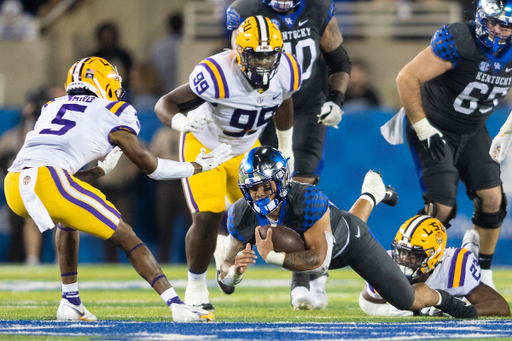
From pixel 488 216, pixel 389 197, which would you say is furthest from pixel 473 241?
pixel 389 197

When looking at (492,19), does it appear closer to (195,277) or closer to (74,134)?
(195,277)

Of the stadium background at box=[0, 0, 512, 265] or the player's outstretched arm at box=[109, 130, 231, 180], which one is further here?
the stadium background at box=[0, 0, 512, 265]

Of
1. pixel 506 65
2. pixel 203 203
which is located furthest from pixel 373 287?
pixel 506 65

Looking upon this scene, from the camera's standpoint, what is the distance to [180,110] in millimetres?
4691

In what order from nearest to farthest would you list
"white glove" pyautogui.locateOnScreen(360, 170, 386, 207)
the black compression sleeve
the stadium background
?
"white glove" pyautogui.locateOnScreen(360, 170, 386, 207) < the black compression sleeve < the stadium background

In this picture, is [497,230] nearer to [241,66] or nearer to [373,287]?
[373,287]

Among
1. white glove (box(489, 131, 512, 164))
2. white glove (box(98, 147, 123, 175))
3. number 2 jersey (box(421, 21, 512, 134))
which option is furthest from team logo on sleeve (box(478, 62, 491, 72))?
white glove (box(98, 147, 123, 175))

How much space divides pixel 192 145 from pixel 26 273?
158 inches

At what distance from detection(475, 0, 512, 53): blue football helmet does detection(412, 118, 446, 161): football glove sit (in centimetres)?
65

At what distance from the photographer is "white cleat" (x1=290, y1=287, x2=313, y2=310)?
16.1ft

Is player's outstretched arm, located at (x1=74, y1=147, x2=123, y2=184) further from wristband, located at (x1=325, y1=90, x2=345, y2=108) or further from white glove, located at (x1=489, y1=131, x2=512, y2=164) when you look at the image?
white glove, located at (x1=489, y1=131, x2=512, y2=164)

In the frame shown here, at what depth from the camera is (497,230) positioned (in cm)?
535

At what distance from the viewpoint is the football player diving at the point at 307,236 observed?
13.0ft

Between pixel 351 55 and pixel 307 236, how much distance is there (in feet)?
22.6
